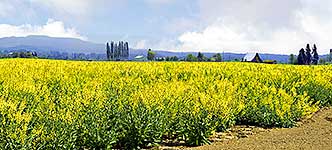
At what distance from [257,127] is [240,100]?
0.78 metres

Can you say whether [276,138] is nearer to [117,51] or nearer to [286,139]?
[286,139]

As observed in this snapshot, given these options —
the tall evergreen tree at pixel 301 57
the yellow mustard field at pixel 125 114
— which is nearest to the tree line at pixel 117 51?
the tall evergreen tree at pixel 301 57

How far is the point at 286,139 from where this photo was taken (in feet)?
30.6

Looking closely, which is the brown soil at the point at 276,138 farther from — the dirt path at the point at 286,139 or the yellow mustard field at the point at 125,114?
the yellow mustard field at the point at 125,114

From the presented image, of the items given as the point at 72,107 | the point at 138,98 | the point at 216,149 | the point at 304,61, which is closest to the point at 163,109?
the point at 138,98

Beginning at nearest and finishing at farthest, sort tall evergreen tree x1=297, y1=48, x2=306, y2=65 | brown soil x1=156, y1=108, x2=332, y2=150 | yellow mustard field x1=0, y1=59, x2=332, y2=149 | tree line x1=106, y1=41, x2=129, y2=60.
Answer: yellow mustard field x1=0, y1=59, x2=332, y2=149, brown soil x1=156, y1=108, x2=332, y2=150, tall evergreen tree x1=297, y1=48, x2=306, y2=65, tree line x1=106, y1=41, x2=129, y2=60

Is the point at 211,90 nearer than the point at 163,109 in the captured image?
No

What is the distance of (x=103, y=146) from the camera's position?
23.9 feet

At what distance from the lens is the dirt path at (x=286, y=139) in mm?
8656

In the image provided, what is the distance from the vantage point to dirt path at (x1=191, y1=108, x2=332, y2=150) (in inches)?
341

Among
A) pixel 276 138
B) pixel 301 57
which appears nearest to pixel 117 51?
pixel 301 57

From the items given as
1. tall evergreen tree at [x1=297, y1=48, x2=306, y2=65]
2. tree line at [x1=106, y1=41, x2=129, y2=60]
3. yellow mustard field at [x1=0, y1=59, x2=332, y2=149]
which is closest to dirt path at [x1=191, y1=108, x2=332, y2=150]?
yellow mustard field at [x1=0, y1=59, x2=332, y2=149]

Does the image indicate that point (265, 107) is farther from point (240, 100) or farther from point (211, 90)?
point (211, 90)

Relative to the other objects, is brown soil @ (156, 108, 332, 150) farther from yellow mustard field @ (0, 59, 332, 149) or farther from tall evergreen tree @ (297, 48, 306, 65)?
tall evergreen tree @ (297, 48, 306, 65)
